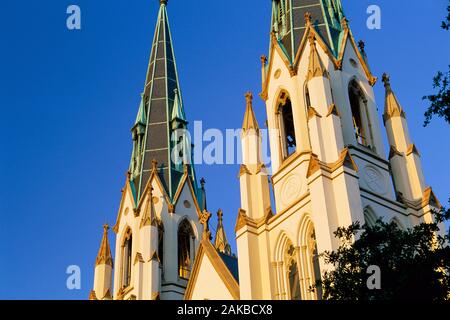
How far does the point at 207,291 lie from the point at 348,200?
757 cm

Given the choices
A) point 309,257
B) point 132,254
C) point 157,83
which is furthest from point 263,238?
point 157,83

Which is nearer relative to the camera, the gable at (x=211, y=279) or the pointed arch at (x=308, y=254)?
the pointed arch at (x=308, y=254)

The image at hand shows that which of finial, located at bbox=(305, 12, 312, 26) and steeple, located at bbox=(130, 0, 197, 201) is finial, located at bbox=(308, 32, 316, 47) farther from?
steeple, located at bbox=(130, 0, 197, 201)

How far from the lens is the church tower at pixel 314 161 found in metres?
21.3

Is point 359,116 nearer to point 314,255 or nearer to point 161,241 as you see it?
point 314,255

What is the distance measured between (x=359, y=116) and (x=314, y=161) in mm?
5187

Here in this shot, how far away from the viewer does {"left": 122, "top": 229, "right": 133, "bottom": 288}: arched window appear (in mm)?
33188

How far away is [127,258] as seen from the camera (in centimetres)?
3400

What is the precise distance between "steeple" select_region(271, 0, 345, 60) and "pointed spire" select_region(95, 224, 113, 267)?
1341 centimetres

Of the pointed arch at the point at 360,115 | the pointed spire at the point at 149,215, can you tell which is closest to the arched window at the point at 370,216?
the pointed arch at the point at 360,115

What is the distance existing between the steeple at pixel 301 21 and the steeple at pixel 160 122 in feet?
31.2

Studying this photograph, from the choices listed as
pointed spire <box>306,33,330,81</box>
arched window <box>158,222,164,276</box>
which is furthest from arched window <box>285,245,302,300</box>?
arched window <box>158,222,164,276</box>

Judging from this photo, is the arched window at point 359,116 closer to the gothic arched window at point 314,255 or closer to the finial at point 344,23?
the finial at point 344,23
